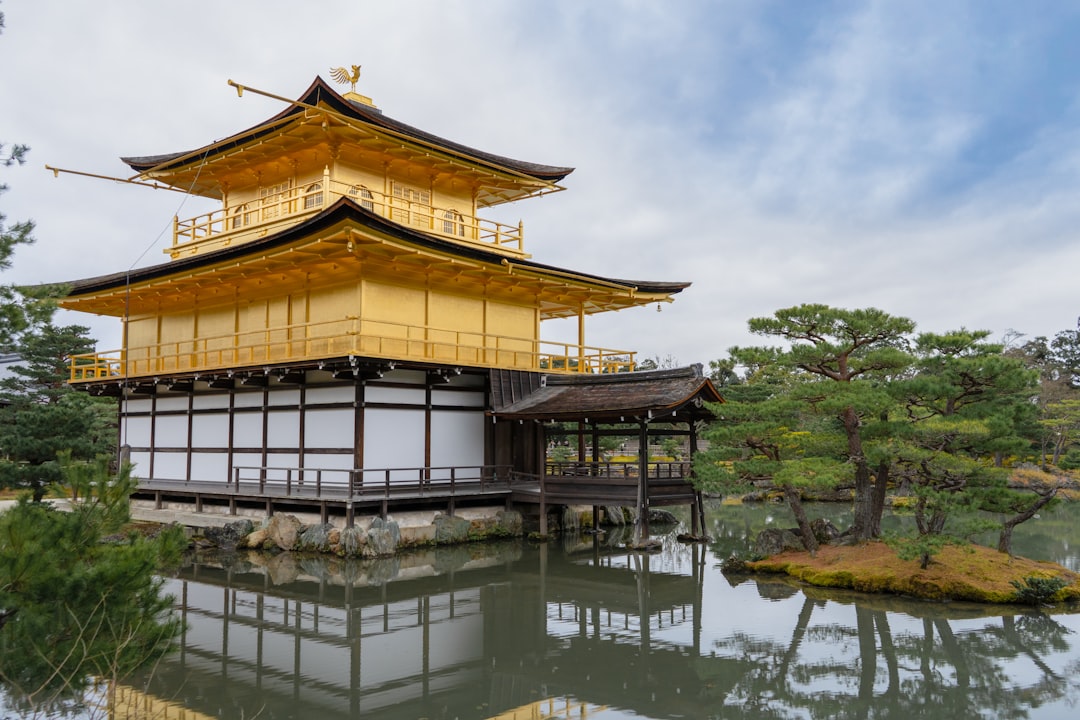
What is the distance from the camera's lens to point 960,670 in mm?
9367

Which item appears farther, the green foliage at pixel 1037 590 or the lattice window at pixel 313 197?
the lattice window at pixel 313 197

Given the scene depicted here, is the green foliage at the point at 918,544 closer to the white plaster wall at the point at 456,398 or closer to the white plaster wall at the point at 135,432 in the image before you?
the white plaster wall at the point at 456,398

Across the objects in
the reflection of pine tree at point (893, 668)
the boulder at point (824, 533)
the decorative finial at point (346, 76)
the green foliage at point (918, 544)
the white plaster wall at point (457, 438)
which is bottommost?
the reflection of pine tree at point (893, 668)

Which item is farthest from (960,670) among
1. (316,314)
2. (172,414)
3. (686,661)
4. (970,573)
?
(172,414)

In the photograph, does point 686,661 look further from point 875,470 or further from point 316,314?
point 316,314

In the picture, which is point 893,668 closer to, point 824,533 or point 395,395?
point 824,533

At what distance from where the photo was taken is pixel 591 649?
10398 millimetres

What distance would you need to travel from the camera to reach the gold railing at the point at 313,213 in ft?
69.3

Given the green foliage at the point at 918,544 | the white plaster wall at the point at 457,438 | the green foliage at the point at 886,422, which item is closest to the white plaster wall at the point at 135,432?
the white plaster wall at the point at 457,438

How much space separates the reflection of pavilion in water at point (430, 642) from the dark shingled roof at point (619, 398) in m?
3.31

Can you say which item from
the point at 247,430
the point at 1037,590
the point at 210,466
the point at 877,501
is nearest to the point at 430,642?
the point at 877,501

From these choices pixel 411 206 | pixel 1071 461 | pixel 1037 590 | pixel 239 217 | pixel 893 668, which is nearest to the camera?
pixel 893 668

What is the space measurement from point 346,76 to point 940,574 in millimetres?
20250

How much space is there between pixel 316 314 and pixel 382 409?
325 centimetres
